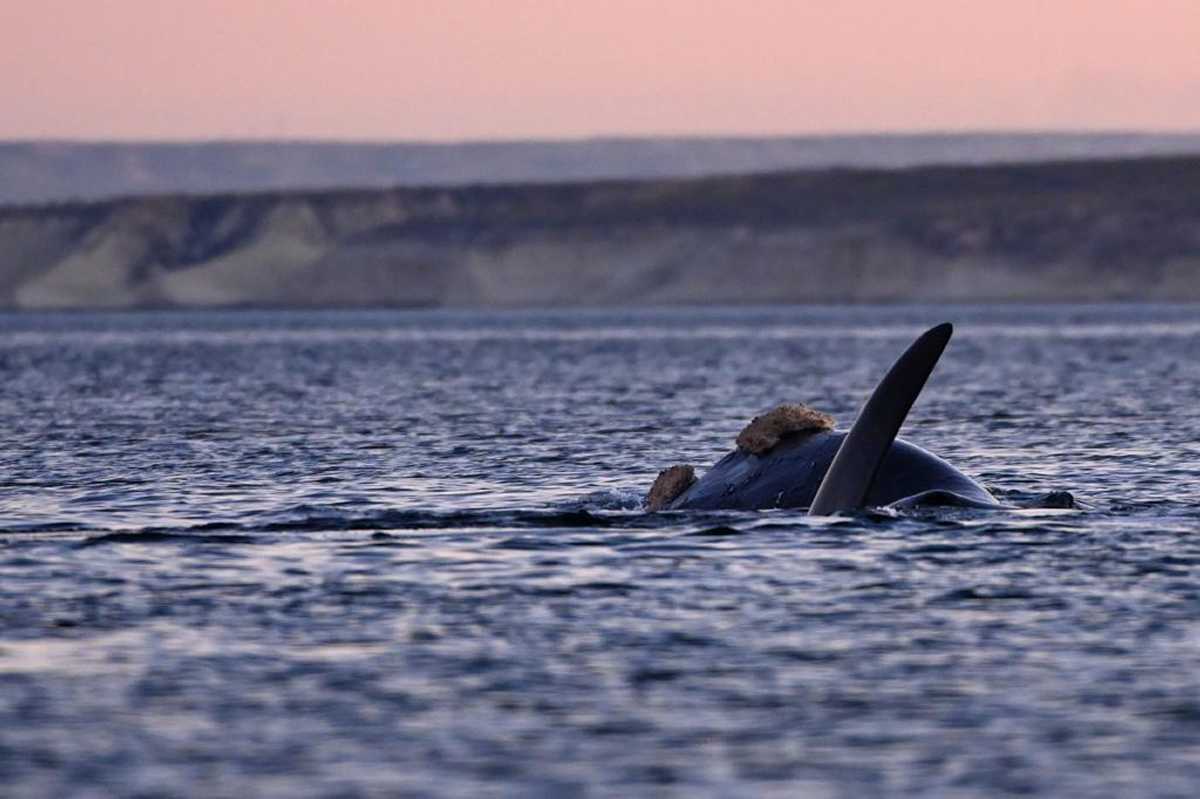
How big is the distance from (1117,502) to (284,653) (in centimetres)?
1222

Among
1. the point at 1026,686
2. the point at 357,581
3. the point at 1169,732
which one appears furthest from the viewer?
the point at 357,581

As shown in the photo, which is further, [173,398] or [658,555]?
[173,398]

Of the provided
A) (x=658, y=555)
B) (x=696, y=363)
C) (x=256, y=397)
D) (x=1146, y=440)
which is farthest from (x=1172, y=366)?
(x=658, y=555)

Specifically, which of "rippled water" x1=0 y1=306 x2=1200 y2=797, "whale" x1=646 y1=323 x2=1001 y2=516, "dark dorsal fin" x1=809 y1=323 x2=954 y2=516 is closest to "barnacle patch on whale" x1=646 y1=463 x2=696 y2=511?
"whale" x1=646 y1=323 x2=1001 y2=516

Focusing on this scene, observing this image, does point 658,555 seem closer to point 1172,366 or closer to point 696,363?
point 1172,366

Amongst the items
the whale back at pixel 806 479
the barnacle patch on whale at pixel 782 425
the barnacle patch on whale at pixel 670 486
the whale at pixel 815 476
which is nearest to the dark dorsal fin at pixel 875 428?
the whale at pixel 815 476

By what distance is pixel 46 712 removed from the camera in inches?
597

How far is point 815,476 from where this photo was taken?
78.8 feet

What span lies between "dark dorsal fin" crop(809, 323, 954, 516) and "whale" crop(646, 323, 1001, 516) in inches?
0.5

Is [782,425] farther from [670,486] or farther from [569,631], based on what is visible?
[569,631]

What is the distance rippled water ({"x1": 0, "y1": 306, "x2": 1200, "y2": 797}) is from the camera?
13.8 m

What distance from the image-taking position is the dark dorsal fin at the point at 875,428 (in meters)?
21.7

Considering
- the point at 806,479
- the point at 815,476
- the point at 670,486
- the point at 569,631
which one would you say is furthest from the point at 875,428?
the point at 569,631

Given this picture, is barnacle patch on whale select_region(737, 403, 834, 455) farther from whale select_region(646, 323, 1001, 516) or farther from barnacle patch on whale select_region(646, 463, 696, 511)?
barnacle patch on whale select_region(646, 463, 696, 511)
